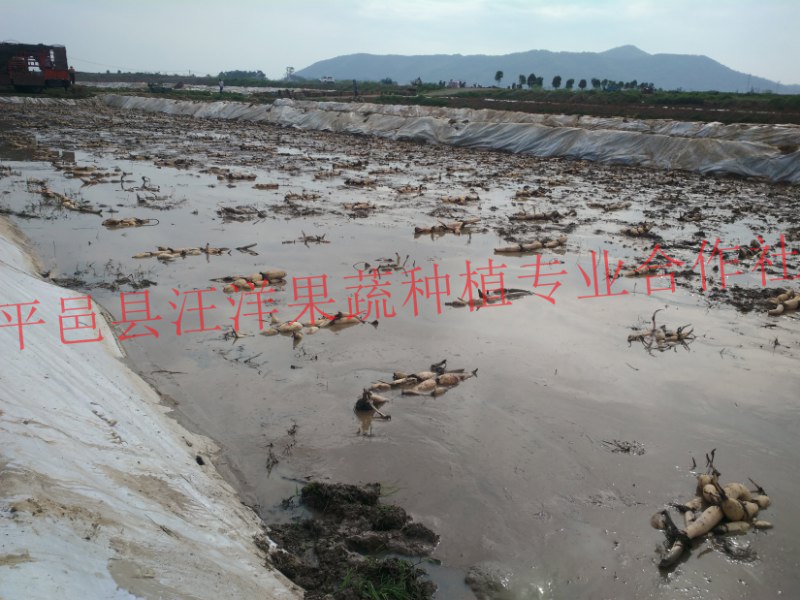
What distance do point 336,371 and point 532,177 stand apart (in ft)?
51.1

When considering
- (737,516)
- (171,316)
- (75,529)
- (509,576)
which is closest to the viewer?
(75,529)

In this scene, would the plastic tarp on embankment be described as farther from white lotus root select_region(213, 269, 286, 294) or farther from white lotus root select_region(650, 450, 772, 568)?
white lotus root select_region(650, 450, 772, 568)

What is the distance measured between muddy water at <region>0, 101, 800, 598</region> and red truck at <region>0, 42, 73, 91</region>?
1406 inches

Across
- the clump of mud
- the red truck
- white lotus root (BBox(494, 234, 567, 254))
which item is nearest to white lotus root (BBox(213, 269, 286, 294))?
white lotus root (BBox(494, 234, 567, 254))

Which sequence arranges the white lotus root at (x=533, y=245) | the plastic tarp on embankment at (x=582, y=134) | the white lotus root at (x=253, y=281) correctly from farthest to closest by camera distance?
the plastic tarp on embankment at (x=582, y=134) < the white lotus root at (x=533, y=245) < the white lotus root at (x=253, y=281)

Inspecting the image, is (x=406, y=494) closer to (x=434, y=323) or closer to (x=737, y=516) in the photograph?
(x=737, y=516)

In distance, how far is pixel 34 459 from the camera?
270 centimetres

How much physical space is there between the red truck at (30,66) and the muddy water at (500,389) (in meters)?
35.7

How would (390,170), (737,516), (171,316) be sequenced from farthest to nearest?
(390,170)
(171,316)
(737,516)

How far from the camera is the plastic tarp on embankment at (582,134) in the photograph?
20.1m

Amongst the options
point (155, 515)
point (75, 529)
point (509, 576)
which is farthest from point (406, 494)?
point (75, 529)

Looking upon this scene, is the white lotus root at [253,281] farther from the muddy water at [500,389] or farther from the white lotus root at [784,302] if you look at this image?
the white lotus root at [784,302]

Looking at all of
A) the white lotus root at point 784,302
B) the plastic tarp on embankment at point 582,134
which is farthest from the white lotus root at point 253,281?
the plastic tarp on embankment at point 582,134

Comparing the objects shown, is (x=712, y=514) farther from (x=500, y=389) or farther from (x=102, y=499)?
(x=102, y=499)
